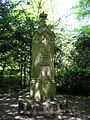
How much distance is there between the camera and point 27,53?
52.1 feet

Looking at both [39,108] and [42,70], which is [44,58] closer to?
[42,70]

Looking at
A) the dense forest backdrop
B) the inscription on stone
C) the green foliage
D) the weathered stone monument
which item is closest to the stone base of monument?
the weathered stone monument

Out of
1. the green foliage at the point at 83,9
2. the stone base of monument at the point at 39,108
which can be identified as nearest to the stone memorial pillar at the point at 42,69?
the stone base of monument at the point at 39,108

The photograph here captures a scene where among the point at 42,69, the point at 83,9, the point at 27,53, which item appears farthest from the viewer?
the point at 27,53

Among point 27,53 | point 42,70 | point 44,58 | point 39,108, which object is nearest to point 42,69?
point 42,70

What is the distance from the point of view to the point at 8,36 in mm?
15141

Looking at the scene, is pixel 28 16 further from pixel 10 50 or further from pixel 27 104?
pixel 27 104

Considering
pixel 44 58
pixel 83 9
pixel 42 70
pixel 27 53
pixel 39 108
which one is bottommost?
pixel 39 108

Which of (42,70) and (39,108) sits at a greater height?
(42,70)

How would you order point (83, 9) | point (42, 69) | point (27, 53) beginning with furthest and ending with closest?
point (27, 53) < point (83, 9) < point (42, 69)

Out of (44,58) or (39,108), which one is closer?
(39,108)

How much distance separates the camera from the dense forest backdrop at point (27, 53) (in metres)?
14.8

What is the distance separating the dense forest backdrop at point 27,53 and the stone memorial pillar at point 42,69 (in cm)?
555

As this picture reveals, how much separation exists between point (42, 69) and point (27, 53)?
6724mm
